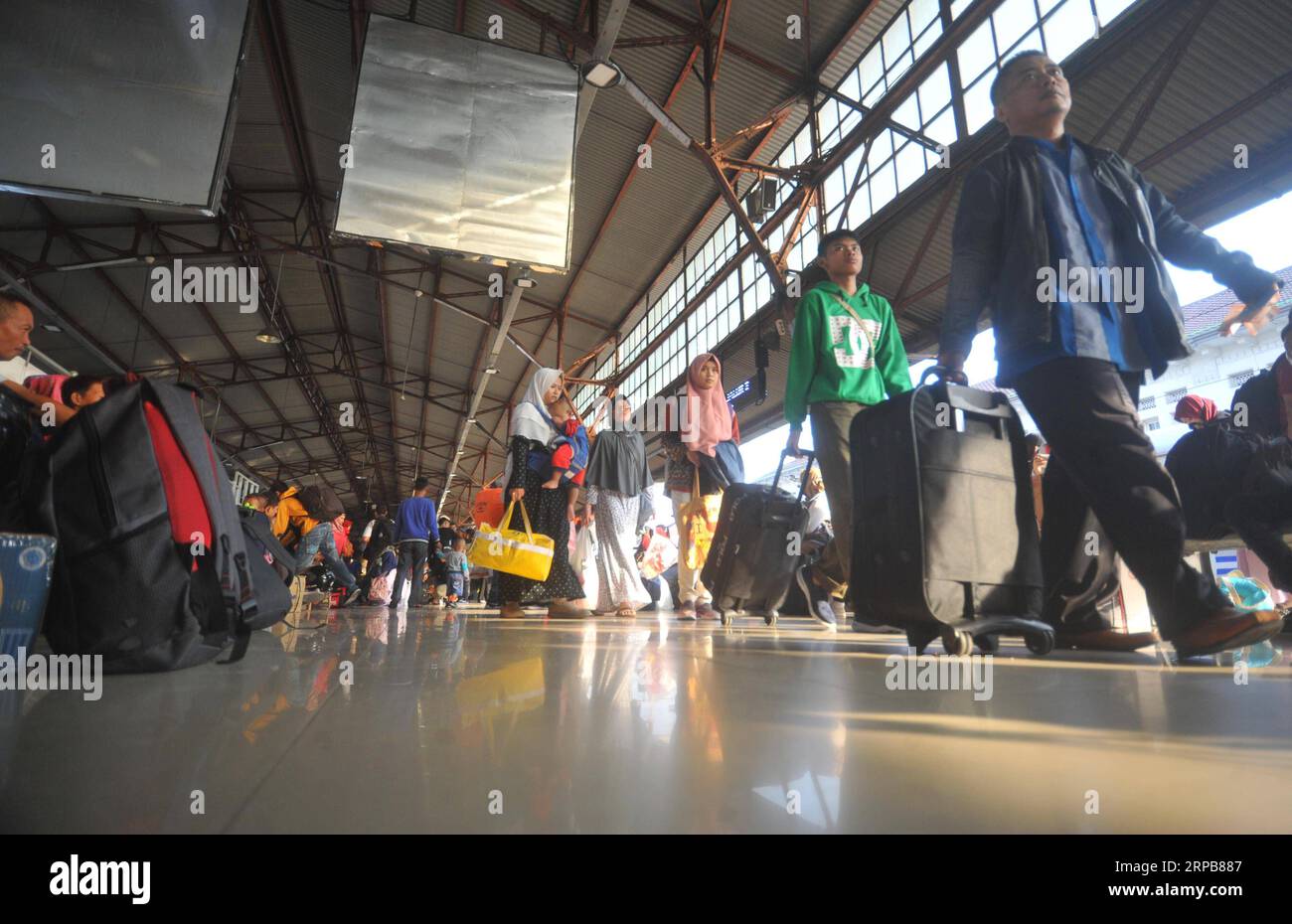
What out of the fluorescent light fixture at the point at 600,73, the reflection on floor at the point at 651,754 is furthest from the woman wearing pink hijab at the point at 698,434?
the fluorescent light fixture at the point at 600,73

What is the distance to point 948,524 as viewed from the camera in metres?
1.61

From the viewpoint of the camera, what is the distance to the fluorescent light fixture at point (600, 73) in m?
5.92

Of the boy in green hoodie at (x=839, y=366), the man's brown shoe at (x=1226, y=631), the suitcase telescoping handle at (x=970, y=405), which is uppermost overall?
the boy in green hoodie at (x=839, y=366)

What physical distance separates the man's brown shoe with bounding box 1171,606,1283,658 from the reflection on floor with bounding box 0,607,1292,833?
0.22 ft

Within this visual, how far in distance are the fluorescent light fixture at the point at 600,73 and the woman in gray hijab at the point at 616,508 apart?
11.9 ft

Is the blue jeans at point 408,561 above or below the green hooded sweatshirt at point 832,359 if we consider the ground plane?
below

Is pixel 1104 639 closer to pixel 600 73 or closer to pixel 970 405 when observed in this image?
pixel 970 405

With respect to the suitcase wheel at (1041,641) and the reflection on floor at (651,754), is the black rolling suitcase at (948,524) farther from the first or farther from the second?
the reflection on floor at (651,754)

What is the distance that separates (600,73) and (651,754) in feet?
21.6

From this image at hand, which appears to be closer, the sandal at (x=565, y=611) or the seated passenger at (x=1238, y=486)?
the seated passenger at (x=1238, y=486)

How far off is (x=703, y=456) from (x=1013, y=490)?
7.68 feet

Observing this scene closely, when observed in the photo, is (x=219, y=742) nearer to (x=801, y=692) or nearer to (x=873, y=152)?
(x=801, y=692)

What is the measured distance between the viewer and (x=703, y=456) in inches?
157
